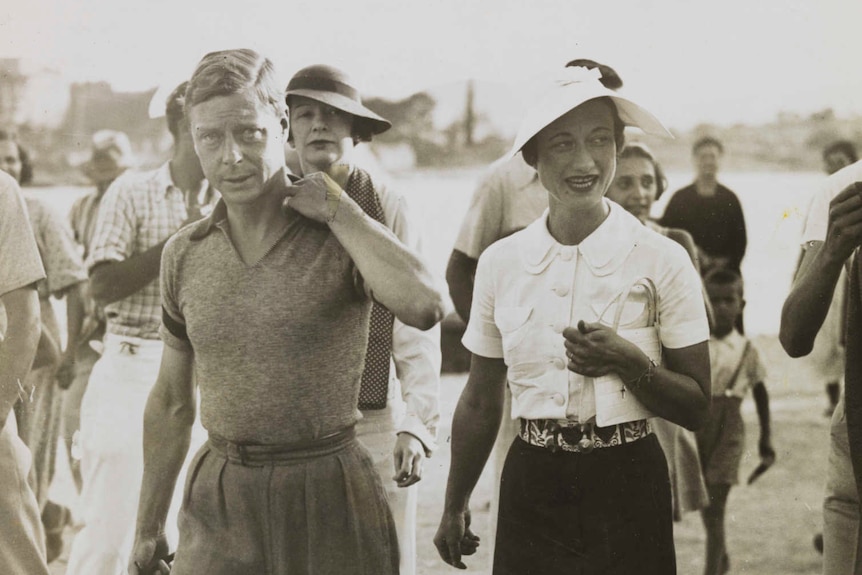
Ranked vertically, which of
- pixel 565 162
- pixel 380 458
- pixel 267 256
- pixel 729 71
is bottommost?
pixel 380 458

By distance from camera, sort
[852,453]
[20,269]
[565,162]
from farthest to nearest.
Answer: [20,269], [852,453], [565,162]

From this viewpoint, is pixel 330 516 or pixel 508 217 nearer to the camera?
pixel 330 516

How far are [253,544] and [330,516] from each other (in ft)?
0.57

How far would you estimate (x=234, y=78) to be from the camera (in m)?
2.69

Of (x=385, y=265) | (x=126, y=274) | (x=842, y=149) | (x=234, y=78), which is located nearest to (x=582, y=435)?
(x=385, y=265)

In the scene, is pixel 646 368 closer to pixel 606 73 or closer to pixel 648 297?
pixel 648 297

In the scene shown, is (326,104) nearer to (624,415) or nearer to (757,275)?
(624,415)

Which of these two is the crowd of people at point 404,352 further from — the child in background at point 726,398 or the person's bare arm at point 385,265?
the child in background at point 726,398

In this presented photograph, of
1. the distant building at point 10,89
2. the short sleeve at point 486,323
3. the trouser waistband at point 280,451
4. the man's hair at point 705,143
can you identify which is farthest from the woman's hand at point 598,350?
the distant building at point 10,89

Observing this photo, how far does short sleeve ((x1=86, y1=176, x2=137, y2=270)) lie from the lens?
3.94 metres

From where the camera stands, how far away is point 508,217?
153 inches

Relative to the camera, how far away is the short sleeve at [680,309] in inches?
108

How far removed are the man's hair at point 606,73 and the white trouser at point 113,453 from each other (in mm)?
1655

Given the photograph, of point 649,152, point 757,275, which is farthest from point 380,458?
point 757,275
